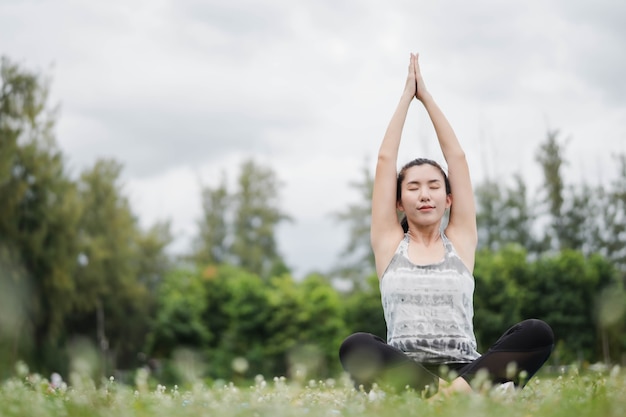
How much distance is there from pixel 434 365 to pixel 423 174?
1.29 metres

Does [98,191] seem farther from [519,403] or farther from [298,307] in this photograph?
[519,403]

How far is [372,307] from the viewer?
1455 inches

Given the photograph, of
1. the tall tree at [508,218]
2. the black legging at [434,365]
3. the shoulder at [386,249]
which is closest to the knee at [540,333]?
the black legging at [434,365]

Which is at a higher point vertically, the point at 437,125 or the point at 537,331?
the point at 437,125

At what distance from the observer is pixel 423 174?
527 cm

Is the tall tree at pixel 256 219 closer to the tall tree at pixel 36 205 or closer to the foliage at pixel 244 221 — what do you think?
the foliage at pixel 244 221

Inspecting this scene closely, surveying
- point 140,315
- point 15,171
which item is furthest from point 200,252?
point 15,171

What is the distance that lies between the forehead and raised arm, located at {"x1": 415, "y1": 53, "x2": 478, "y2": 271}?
17 centimetres

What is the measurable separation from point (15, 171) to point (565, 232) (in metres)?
30.9

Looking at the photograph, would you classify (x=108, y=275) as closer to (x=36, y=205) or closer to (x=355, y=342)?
(x=36, y=205)

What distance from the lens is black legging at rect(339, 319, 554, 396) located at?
4.61 m

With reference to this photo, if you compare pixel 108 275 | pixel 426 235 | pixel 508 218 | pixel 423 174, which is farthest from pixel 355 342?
pixel 508 218

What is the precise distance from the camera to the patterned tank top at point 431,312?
483 centimetres

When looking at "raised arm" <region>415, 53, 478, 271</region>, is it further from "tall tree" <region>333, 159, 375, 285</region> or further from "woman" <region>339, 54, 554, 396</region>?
"tall tree" <region>333, 159, 375, 285</region>
